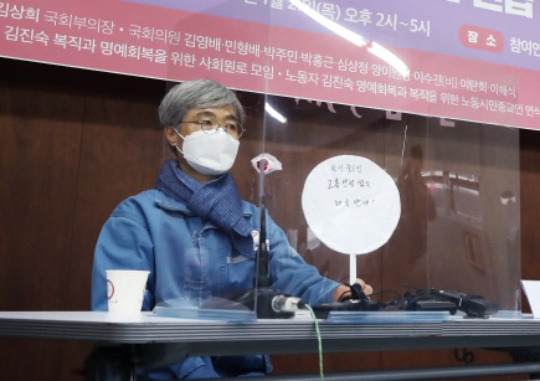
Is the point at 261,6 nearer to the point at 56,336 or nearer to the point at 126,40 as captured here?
the point at 126,40

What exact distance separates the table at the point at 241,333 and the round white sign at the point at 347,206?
0.60ft

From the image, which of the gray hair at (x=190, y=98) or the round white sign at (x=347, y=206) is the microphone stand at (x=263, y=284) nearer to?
the round white sign at (x=347, y=206)

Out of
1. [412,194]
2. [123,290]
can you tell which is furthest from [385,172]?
[123,290]

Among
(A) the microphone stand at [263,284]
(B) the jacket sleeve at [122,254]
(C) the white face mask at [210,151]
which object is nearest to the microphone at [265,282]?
(A) the microphone stand at [263,284]

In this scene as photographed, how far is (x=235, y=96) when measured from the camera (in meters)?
1.14

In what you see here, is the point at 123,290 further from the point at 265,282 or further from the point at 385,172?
the point at 385,172

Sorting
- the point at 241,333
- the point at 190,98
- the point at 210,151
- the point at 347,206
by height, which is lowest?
the point at 241,333

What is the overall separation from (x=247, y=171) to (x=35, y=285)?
4.35ft

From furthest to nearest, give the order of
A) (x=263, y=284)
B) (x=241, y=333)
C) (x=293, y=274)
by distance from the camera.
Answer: (x=293, y=274) → (x=263, y=284) → (x=241, y=333)

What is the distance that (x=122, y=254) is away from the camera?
1.29 meters

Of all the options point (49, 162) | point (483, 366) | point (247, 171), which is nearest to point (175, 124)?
point (247, 171)

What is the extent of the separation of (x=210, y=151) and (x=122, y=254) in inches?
11.7

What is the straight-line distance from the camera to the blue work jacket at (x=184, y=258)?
1.04 metres

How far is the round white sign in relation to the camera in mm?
1058
